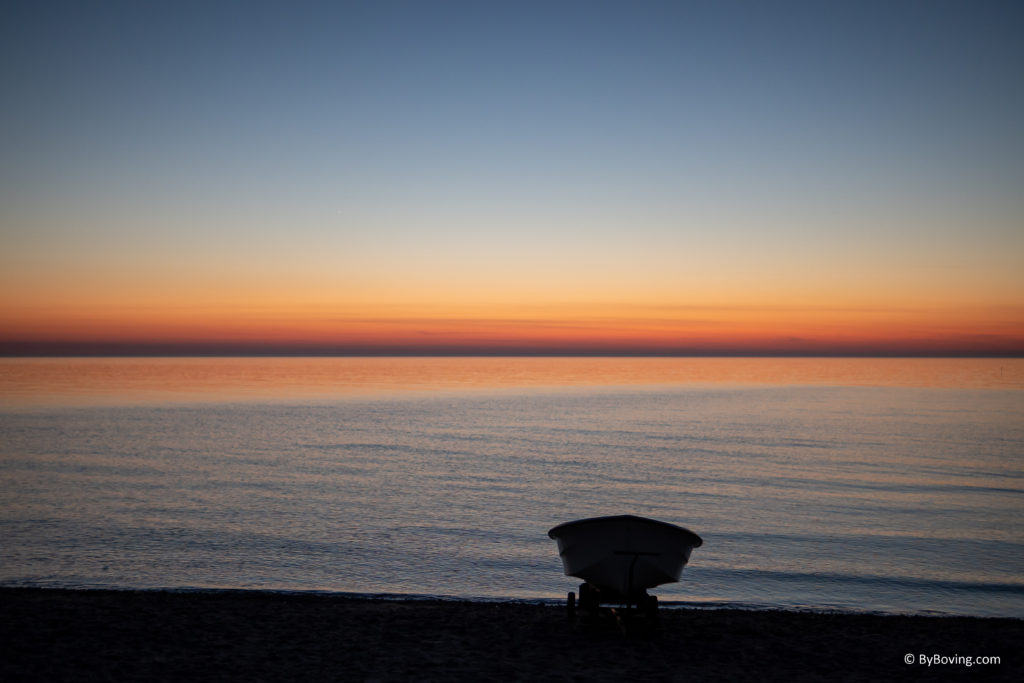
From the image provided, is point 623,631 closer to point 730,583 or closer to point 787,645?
point 787,645

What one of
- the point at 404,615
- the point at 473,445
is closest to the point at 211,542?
the point at 404,615

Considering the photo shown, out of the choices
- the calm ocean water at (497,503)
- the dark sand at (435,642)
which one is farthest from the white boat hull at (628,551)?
the calm ocean water at (497,503)

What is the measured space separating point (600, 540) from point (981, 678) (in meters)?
5.47

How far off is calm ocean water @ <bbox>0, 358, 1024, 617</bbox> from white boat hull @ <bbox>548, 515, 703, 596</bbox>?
451 centimetres

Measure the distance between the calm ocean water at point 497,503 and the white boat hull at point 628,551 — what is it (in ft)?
14.8

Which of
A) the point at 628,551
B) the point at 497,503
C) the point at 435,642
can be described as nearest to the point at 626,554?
the point at 628,551

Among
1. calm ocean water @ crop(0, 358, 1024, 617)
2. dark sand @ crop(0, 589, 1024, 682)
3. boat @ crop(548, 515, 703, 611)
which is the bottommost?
calm ocean water @ crop(0, 358, 1024, 617)

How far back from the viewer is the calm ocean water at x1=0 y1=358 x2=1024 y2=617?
17.3 m

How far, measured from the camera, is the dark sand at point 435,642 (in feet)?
33.5

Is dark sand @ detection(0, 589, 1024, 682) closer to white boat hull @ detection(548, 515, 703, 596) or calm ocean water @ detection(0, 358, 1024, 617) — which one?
white boat hull @ detection(548, 515, 703, 596)

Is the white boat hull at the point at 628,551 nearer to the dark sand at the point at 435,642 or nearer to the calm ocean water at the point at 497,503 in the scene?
the dark sand at the point at 435,642

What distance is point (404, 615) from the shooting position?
42.8ft

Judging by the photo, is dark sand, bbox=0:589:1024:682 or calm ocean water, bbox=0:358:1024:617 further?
calm ocean water, bbox=0:358:1024:617

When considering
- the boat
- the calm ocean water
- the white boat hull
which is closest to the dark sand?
the boat
